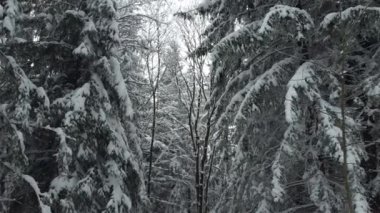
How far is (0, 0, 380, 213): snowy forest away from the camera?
6.80 meters

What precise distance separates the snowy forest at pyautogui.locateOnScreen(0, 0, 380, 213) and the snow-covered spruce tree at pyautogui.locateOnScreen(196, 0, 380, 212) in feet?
0.09

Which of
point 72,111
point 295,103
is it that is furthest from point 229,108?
point 72,111

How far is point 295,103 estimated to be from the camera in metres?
6.56

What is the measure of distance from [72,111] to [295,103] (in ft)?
14.7

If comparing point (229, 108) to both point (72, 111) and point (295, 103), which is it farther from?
point (72, 111)

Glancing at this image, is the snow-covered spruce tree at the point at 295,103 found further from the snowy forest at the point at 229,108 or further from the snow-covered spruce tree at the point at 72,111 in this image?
the snow-covered spruce tree at the point at 72,111

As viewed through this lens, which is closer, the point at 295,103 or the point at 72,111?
the point at 295,103

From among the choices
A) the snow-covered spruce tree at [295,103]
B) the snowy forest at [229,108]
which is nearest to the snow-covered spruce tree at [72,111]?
the snowy forest at [229,108]

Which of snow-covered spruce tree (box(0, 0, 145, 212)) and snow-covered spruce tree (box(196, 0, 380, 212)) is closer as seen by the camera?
snow-covered spruce tree (box(196, 0, 380, 212))

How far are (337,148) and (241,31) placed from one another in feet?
9.22

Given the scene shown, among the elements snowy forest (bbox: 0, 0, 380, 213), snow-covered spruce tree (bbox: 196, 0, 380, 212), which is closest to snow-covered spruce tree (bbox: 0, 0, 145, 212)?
snowy forest (bbox: 0, 0, 380, 213)

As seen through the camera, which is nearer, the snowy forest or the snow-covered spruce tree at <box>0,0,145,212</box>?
the snowy forest

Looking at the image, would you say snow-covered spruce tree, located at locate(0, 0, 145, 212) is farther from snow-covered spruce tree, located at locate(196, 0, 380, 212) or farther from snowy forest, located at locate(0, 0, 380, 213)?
snow-covered spruce tree, located at locate(196, 0, 380, 212)

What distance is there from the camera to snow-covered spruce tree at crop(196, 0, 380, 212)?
652 centimetres
